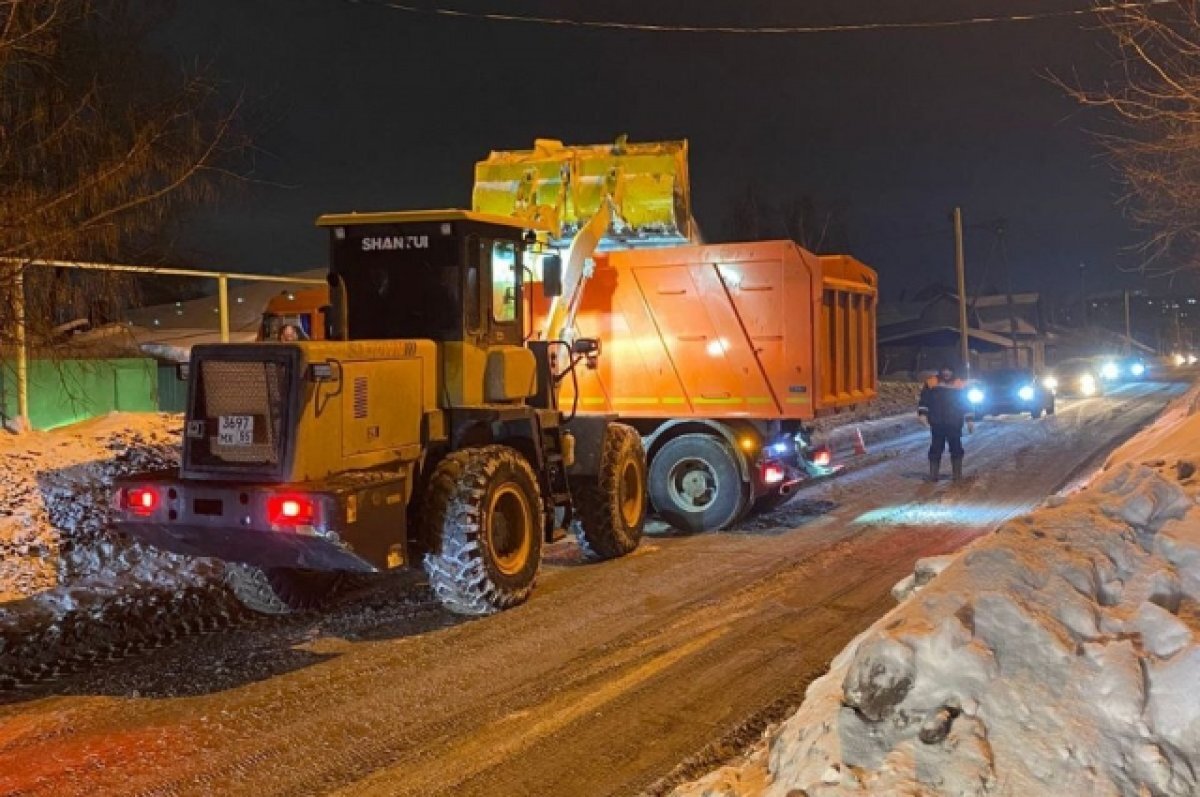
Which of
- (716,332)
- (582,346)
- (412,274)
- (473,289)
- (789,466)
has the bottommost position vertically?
(789,466)

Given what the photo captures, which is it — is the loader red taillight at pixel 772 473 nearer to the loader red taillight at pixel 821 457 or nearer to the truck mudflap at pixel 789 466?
the truck mudflap at pixel 789 466

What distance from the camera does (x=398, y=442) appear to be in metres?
8.11

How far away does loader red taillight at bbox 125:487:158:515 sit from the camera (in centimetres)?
739

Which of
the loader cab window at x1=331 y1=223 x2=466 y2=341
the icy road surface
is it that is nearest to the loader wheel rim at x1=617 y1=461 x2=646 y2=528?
the icy road surface

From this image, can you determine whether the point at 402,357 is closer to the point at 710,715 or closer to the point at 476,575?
the point at 476,575

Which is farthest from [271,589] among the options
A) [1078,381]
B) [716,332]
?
[1078,381]

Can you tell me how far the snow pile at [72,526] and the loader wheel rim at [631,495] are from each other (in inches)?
153

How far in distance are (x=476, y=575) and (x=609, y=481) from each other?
2.70 m

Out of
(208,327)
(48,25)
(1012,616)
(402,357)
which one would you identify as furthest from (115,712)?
(208,327)

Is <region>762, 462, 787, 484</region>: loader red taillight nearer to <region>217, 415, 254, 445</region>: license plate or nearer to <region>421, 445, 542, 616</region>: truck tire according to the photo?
<region>421, 445, 542, 616</region>: truck tire

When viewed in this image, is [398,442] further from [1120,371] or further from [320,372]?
[1120,371]

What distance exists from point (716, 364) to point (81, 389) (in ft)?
23.8

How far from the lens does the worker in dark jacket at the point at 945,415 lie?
51.8ft

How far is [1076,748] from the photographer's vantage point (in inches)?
155
